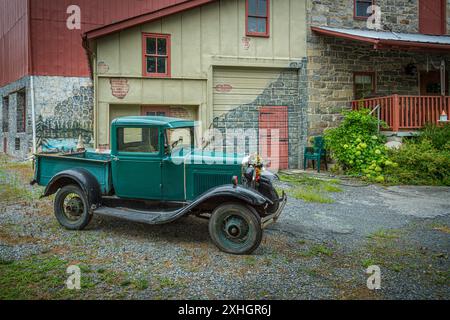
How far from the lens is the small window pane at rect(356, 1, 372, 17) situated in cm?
1380

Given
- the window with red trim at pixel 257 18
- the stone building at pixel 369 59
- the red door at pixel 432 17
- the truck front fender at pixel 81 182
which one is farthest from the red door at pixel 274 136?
the truck front fender at pixel 81 182

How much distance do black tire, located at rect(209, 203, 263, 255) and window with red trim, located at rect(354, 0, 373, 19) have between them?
11.1 m

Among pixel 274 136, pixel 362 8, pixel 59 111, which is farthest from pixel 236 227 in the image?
pixel 59 111

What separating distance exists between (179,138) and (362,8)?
1071cm

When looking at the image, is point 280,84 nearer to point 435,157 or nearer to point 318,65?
point 318,65

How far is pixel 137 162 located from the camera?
5789 millimetres

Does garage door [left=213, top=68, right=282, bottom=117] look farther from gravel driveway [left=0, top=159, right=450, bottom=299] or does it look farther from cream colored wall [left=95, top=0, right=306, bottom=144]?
gravel driveway [left=0, top=159, right=450, bottom=299]

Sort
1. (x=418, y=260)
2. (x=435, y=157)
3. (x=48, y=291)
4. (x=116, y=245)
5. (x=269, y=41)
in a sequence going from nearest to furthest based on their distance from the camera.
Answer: (x=48, y=291) < (x=418, y=260) < (x=116, y=245) < (x=435, y=157) < (x=269, y=41)

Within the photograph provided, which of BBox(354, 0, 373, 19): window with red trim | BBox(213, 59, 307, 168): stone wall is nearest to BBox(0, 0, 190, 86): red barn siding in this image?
BBox(213, 59, 307, 168): stone wall

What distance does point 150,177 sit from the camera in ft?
18.9

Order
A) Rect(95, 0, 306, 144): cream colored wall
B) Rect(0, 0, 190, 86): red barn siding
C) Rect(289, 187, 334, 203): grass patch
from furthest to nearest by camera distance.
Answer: Rect(0, 0, 190, 86): red barn siding
Rect(95, 0, 306, 144): cream colored wall
Rect(289, 187, 334, 203): grass patch

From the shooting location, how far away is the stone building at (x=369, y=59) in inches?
513
